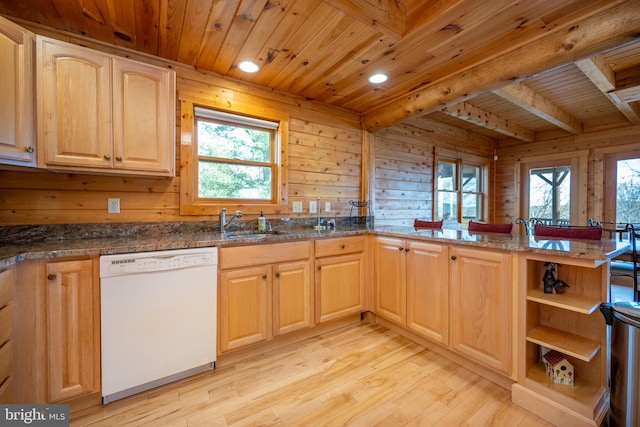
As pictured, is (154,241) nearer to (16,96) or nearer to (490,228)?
(16,96)

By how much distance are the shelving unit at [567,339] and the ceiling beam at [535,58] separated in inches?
51.4

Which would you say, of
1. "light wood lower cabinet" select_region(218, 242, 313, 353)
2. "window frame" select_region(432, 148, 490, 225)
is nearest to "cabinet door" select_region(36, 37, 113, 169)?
"light wood lower cabinet" select_region(218, 242, 313, 353)

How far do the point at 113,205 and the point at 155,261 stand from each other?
2.40 feet

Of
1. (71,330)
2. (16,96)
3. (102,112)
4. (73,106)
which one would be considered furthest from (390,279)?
(16,96)

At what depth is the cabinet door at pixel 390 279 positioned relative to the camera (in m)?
2.36

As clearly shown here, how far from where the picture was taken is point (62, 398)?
1453 mm

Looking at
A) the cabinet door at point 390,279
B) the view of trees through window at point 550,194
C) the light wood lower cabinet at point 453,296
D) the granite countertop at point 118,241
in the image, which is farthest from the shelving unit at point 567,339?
the view of trees through window at point 550,194

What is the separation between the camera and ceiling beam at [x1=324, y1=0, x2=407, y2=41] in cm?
158

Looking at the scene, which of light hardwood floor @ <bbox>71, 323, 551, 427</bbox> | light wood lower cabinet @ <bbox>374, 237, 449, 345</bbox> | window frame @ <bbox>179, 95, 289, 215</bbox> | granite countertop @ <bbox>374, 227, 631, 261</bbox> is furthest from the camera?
window frame @ <bbox>179, 95, 289, 215</bbox>

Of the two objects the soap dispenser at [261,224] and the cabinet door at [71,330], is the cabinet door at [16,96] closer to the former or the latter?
the cabinet door at [71,330]

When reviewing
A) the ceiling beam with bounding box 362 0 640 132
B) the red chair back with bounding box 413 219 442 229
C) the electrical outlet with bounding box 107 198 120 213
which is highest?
the ceiling beam with bounding box 362 0 640 132

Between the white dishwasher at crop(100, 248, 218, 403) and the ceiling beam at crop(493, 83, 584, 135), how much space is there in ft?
10.6

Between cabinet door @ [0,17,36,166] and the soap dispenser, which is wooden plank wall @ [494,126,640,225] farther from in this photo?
cabinet door @ [0,17,36,166]

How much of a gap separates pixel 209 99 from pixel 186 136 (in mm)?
403
